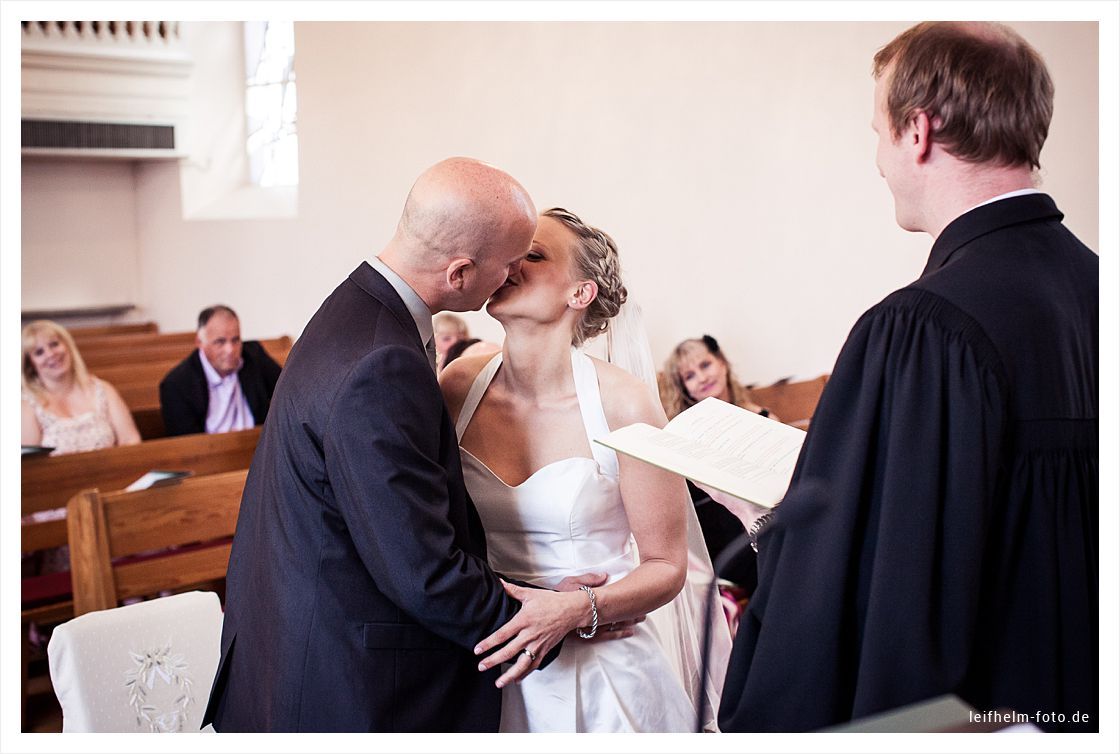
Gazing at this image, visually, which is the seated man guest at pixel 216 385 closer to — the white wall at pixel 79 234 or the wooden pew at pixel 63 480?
the wooden pew at pixel 63 480

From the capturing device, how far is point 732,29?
5.87 metres

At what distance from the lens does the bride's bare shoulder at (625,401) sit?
85.7 inches

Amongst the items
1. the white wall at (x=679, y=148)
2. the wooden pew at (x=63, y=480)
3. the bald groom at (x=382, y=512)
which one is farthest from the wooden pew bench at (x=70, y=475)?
the white wall at (x=679, y=148)

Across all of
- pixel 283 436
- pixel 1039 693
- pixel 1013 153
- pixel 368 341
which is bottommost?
pixel 1039 693

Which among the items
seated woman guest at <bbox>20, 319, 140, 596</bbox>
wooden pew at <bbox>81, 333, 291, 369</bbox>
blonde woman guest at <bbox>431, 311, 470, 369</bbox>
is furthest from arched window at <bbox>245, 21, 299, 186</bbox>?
seated woman guest at <bbox>20, 319, 140, 596</bbox>

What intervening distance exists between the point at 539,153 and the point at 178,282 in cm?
509

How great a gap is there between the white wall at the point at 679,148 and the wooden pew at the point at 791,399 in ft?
1.53

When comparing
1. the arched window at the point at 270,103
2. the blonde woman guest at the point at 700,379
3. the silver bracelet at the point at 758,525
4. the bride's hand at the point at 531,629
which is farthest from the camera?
the arched window at the point at 270,103

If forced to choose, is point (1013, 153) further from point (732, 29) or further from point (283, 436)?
point (732, 29)

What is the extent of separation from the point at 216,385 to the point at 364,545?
15.6 feet

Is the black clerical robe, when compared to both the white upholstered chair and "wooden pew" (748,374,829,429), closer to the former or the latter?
the white upholstered chair

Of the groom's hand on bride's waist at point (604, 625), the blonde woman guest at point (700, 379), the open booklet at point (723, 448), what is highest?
the open booklet at point (723, 448)

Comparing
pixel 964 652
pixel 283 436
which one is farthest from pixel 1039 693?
pixel 283 436

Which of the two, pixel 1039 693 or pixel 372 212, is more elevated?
pixel 372 212
